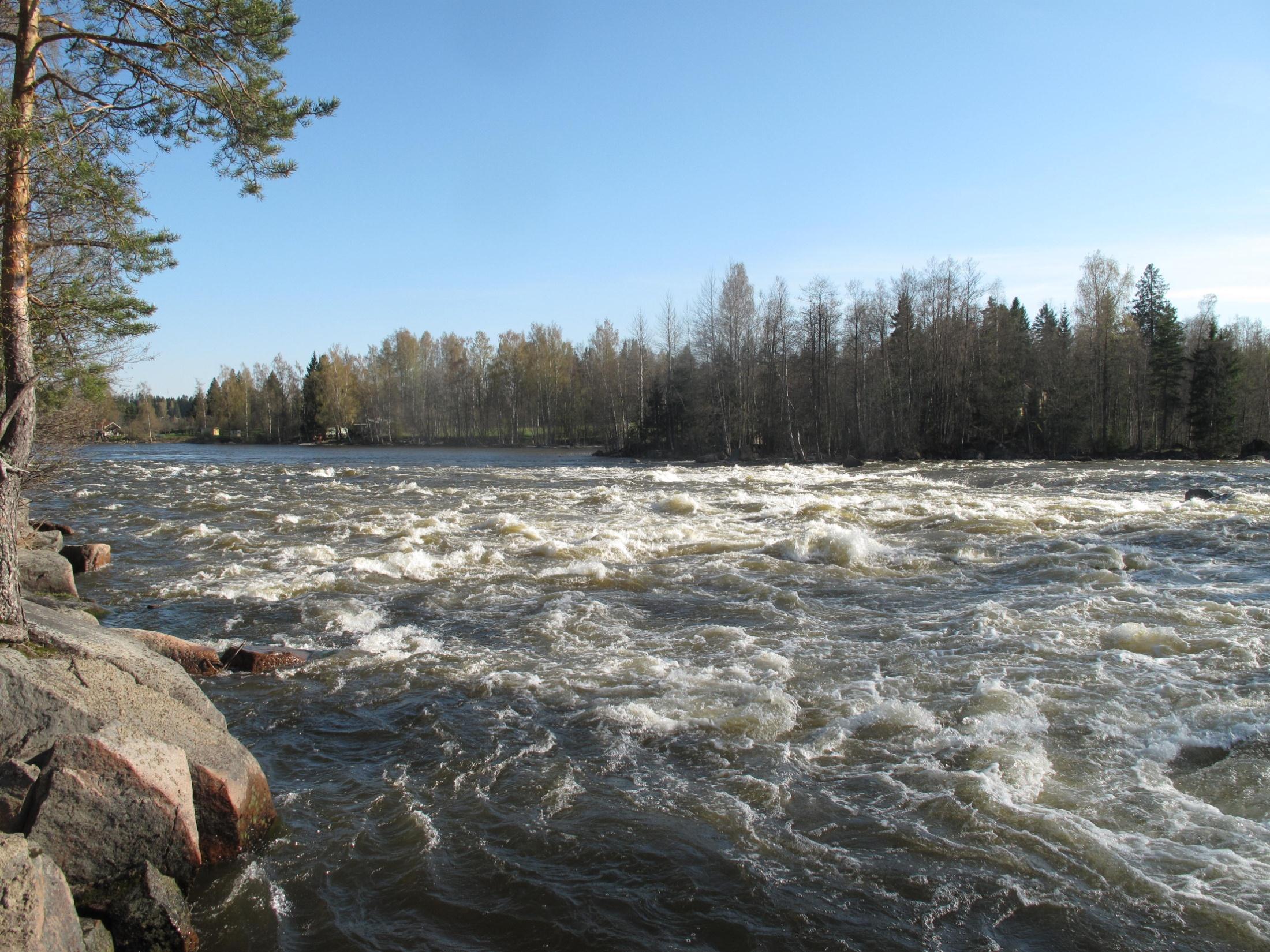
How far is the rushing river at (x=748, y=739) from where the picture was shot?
3971 millimetres

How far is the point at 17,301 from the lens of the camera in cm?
539

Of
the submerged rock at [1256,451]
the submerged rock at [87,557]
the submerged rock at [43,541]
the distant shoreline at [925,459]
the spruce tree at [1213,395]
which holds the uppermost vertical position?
the spruce tree at [1213,395]

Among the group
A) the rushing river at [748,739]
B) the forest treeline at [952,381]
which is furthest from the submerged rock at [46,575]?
the forest treeline at [952,381]

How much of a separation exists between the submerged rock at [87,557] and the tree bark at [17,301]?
9.21 m

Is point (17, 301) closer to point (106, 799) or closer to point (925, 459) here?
point (106, 799)

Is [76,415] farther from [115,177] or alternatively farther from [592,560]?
[592,560]

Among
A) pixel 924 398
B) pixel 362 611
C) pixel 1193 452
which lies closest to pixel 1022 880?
pixel 362 611

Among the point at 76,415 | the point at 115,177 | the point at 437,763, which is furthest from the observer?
the point at 76,415

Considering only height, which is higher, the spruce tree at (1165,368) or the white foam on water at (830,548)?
the spruce tree at (1165,368)

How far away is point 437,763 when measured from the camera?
5.68 metres

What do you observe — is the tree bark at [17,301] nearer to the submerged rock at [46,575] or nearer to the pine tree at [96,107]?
the pine tree at [96,107]

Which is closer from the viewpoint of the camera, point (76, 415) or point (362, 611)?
point (362, 611)

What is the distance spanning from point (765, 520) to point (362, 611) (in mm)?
10495

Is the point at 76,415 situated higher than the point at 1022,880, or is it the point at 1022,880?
the point at 76,415
